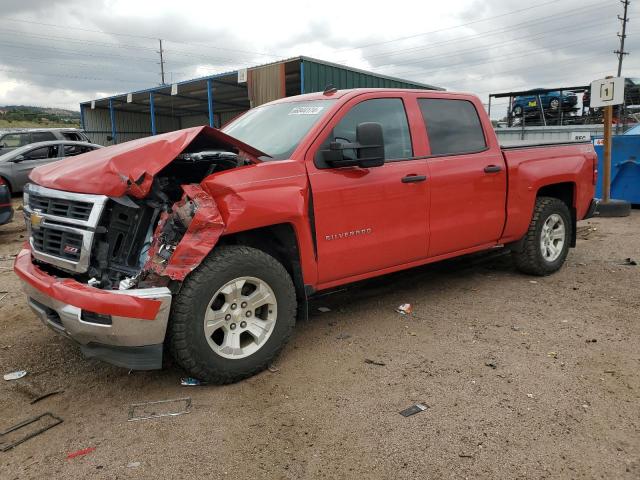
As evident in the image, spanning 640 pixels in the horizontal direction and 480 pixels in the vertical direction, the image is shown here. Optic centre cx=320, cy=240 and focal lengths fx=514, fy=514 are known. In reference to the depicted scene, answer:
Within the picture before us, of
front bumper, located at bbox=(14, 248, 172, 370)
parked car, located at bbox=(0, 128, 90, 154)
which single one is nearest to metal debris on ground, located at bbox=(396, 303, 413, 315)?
front bumper, located at bbox=(14, 248, 172, 370)

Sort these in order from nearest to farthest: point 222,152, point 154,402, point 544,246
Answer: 1. point 154,402
2. point 222,152
3. point 544,246

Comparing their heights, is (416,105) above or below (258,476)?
above

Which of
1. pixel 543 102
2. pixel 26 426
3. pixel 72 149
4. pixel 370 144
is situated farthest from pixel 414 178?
pixel 543 102

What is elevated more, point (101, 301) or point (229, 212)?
point (229, 212)

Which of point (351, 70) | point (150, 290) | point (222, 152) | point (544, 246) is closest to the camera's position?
point (150, 290)

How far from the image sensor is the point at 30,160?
12773mm

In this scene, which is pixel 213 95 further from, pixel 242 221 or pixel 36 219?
pixel 242 221

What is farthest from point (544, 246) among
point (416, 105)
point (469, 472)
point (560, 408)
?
point (469, 472)

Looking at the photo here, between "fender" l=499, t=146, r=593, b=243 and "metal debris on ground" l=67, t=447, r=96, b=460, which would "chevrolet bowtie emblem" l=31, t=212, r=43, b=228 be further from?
"fender" l=499, t=146, r=593, b=243

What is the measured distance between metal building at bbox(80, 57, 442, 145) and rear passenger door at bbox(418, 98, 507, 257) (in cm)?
1116

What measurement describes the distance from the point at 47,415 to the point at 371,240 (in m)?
2.44

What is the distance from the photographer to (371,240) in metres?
3.96

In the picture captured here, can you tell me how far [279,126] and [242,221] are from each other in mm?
1219

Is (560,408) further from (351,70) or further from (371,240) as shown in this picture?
(351,70)
